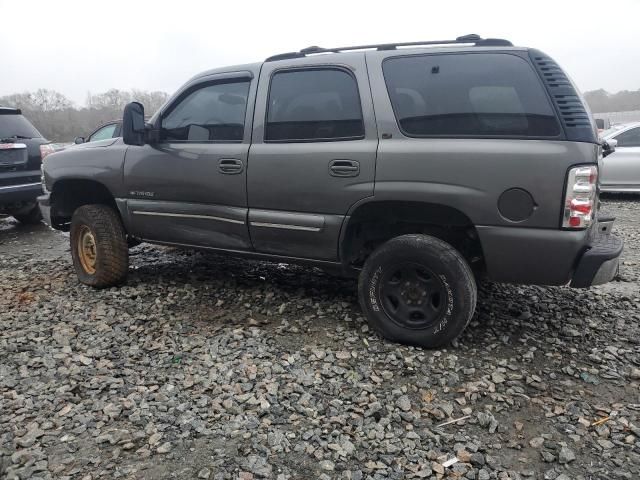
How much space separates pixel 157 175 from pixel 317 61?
5.23 feet

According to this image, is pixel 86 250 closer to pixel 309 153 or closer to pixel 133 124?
pixel 133 124

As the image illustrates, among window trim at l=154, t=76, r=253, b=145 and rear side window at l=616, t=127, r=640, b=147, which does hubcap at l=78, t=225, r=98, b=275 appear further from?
rear side window at l=616, t=127, r=640, b=147

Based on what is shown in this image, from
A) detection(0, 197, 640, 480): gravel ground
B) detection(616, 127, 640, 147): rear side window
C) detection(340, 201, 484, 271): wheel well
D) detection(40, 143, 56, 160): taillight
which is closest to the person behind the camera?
detection(0, 197, 640, 480): gravel ground

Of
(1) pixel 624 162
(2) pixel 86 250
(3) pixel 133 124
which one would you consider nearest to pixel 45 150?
(2) pixel 86 250

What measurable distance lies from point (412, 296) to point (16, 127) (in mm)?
6403

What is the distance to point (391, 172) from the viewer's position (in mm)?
3189

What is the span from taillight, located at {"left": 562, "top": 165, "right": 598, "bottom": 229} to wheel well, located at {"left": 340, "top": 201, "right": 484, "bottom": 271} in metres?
0.54

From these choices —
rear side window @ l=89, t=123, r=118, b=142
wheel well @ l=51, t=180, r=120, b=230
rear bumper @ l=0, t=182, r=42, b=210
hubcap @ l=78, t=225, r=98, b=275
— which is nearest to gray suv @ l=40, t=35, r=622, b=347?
wheel well @ l=51, t=180, r=120, b=230

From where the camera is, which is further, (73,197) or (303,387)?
(73,197)

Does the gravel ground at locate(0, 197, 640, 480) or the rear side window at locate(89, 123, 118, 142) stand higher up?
the rear side window at locate(89, 123, 118, 142)

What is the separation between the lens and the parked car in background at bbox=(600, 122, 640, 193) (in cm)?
910

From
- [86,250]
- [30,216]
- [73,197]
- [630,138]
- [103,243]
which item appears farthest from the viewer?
[630,138]

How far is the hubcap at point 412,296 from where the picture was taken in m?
3.22

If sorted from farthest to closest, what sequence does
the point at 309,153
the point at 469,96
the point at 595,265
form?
1. the point at 309,153
2. the point at 469,96
3. the point at 595,265
